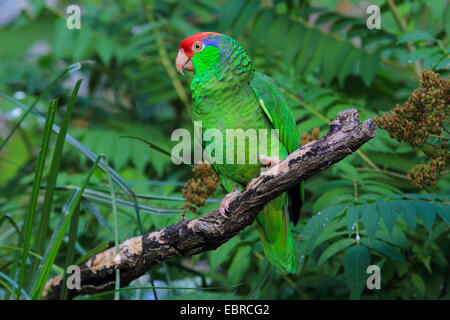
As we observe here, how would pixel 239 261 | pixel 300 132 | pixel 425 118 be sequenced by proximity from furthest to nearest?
pixel 300 132, pixel 239 261, pixel 425 118

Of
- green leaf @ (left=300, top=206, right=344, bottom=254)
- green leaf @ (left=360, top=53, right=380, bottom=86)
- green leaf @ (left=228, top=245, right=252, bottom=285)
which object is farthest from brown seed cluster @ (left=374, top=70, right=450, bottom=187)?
green leaf @ (left=360, top=53, right=380, bottom=86)

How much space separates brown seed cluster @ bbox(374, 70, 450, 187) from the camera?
1309mm

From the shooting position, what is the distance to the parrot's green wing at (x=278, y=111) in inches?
63.4

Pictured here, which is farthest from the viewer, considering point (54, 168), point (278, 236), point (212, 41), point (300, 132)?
point (300, 132)

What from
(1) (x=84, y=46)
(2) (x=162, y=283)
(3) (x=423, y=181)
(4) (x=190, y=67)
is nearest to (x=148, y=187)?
(2) (x=162, y=283)

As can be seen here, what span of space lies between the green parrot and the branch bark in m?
0.17

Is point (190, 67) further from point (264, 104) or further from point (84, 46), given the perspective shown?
point (84, 46)

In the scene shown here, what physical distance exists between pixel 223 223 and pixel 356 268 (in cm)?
51

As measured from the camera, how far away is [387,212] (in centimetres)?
150

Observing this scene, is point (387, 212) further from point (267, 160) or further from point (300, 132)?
point (300, 132)

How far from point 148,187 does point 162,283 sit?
0.61 meters

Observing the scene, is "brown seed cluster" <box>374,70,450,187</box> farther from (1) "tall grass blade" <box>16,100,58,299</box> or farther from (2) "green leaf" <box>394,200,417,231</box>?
(1) "tall grass blade" <box>16,100,58,299</box>

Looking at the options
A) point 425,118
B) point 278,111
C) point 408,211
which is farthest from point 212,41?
point 408,211

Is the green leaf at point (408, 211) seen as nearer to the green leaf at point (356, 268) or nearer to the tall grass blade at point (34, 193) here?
the green leaf at point (356, 268)
